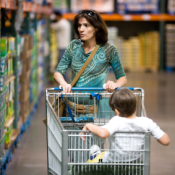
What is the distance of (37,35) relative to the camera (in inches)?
263

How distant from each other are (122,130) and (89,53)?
3.07 ft

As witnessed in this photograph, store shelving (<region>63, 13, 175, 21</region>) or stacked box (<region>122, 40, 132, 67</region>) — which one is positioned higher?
store shelving (<region>63, 13, 175, 21</region>)

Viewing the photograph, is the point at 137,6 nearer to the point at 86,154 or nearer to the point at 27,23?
the point at 27,23

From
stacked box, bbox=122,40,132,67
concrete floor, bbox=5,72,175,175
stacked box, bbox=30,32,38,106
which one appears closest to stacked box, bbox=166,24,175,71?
stacked box, bbox=122,40,132,67

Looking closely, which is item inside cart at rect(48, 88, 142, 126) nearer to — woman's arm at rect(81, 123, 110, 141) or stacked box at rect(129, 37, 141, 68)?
woman's arm at rect(81, 123, 110, 141)

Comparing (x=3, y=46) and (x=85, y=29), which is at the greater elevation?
(x=85, y=29)

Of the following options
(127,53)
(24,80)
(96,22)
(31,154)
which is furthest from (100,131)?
(127,53)

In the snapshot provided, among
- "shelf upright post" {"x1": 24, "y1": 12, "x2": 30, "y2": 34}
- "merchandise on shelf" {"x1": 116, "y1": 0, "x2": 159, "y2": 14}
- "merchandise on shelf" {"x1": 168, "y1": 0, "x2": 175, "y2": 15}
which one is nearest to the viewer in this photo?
"shelf upright post" {"x1": 24, "y1": 12, "x2": 30, "y2": 34}

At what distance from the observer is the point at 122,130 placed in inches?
91.1

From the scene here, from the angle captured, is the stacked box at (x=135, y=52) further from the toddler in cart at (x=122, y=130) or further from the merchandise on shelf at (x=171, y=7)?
the toddler in cart at (x=122, y=130)

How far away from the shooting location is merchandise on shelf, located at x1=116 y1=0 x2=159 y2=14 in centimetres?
1091

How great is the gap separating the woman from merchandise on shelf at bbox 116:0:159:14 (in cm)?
813

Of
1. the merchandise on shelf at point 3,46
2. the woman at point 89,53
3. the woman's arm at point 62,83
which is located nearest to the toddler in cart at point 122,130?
the woman's arm at point 62,83

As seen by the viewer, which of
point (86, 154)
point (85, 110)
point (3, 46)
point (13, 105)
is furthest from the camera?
point (13, 105)
